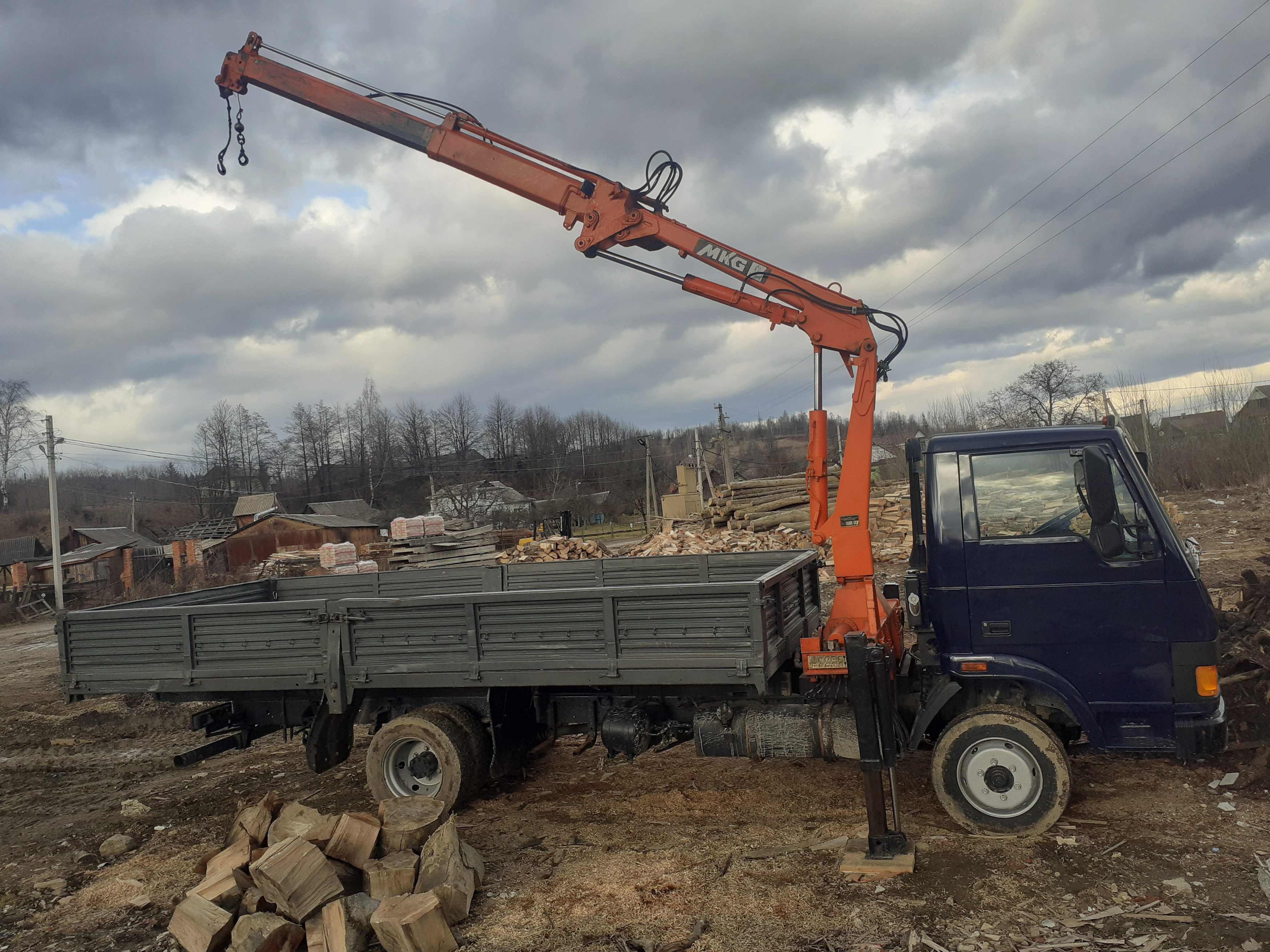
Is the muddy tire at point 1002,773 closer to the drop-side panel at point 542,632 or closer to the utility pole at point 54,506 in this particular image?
the drop-side panel at point 542,632

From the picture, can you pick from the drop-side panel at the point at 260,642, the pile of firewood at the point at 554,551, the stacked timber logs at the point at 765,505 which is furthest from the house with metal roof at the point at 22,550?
the drop-side panel at the point at 260,642

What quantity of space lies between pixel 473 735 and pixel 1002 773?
133 inches

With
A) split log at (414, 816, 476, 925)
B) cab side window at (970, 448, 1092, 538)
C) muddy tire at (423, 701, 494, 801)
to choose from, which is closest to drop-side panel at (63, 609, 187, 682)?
muddy tire at (423, 701, 494, 801)

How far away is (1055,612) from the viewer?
4.72 meters

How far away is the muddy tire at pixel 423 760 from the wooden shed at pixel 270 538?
34.2 metres

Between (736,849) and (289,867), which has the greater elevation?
(289,867)

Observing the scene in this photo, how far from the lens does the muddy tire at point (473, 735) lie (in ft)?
18.5

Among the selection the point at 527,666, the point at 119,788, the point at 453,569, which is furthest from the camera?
the point at 453,569

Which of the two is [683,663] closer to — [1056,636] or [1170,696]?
[1056,636]

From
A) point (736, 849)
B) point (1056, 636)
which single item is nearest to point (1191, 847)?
point (1056, 636)

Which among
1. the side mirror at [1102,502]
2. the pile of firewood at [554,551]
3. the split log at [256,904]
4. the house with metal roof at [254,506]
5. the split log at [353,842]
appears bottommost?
the split log at [256,904]

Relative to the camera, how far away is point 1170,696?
14.9ft

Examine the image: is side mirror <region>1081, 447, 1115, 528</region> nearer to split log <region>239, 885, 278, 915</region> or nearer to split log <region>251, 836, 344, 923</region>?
split log <region>251, 836, 344, 923</region>

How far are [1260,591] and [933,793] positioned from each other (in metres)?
4.24
